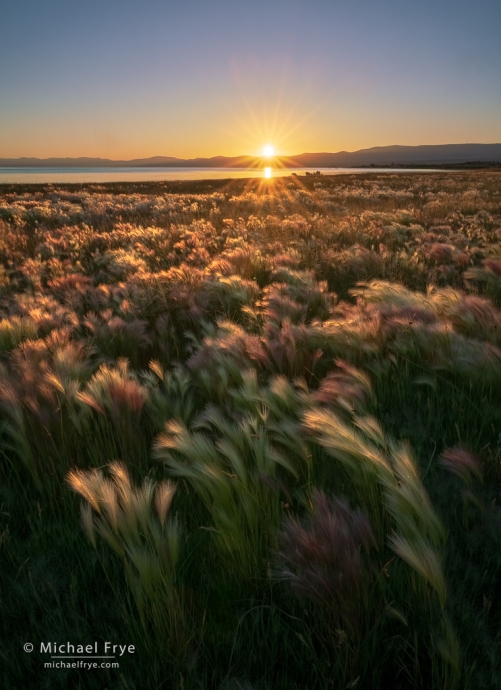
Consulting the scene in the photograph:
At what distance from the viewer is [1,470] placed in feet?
6.17

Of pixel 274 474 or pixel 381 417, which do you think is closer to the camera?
pixel 274 474

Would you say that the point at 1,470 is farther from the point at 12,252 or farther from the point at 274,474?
the point at 12,252

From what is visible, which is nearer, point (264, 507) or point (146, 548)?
point (146, 548)

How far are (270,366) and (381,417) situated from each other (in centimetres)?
74

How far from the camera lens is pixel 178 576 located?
1.24 m

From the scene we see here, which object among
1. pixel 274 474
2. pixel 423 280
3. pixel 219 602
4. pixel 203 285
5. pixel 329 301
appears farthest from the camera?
pixel 423 280

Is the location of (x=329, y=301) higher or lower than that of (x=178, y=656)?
higher

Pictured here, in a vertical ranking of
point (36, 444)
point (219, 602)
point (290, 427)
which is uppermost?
point (290, 427)

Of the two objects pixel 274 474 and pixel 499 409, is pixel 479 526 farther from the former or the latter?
pixel 499 409

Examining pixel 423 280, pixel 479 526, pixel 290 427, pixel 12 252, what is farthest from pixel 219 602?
pixel 12 252

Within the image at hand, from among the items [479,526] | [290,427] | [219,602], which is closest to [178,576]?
[219,602]

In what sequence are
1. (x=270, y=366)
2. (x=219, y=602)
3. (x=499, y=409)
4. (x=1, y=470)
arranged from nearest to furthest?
(x=219, y=602), (x=1, y=470), (x=499, y=409), (x=270, y=366)

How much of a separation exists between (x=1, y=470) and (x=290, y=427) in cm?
130

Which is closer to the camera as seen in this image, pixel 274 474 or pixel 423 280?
pixel 274 474
